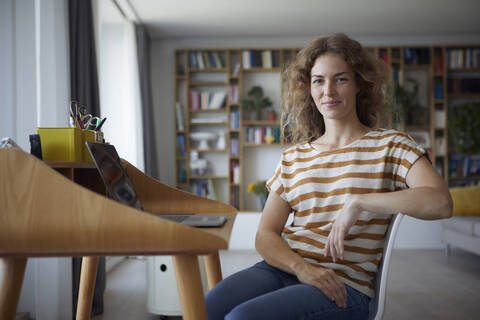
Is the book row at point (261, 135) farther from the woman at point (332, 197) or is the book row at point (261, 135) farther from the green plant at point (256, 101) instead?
the woman at point (332, 197)

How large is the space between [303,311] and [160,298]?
1.70 m

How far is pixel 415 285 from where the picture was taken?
3.30 m

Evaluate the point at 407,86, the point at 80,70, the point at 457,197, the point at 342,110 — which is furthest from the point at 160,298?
the point at 407,86

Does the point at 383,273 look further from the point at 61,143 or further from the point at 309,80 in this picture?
the point at 61,143

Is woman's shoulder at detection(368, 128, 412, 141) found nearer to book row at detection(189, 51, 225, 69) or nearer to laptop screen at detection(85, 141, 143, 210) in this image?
laptop screen at detection(85, 141, 143, 210)

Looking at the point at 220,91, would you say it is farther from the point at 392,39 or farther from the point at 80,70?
the point at 80,70

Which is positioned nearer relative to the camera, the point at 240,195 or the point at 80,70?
the point at 80,70

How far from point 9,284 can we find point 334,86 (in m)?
1.01

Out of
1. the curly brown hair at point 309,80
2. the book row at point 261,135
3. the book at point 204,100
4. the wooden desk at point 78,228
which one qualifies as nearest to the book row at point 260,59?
the book at point 204,100

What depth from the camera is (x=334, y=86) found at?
4.36ft

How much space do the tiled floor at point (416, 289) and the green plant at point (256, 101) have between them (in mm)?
2287

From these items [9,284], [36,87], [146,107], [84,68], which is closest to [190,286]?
[9,284]

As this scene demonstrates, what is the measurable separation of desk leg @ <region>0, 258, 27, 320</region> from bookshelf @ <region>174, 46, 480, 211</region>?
4474 mm

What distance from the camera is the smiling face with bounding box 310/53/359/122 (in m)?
1.33
